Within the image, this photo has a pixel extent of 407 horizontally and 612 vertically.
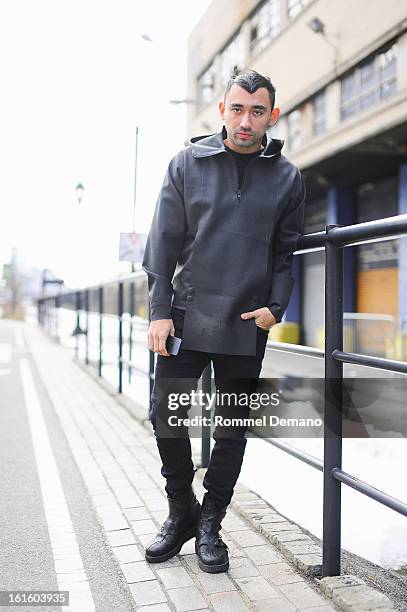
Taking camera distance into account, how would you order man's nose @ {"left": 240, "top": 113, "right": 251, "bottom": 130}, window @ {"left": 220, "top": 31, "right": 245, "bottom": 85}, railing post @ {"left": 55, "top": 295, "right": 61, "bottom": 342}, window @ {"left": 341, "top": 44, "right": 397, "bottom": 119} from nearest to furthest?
1. man's nose @ {"left": 240, "top": 113, "right": 251, "bottom": 130}
2. window @ {"left": 341, "top": 44, "right": 397, "bottom": 119}
3. railing post @ {"left": 55, "top": 295, "right": 61, "bottom": 342}
4. window @ {"left": 220, "top": 31, "right": 245, "bottom": 85}

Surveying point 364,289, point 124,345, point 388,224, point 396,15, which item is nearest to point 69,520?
point 388,224

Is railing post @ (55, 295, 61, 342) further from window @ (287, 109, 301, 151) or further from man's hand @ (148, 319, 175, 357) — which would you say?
man's hand @ (148, 319, 175, 357)

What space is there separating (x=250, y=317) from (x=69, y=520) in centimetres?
171

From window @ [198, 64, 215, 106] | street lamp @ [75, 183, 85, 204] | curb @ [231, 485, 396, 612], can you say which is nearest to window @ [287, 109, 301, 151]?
street lamp @ [75, 183, 85, 204]

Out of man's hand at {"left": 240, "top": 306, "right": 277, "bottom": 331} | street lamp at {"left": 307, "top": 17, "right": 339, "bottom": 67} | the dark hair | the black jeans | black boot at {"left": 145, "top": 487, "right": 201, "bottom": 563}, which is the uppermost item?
street lamp at {"left": 307, "top": 17, "right": 339, "bottom": 67}

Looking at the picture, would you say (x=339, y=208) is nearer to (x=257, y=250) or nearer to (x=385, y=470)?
(x=385, y=470)

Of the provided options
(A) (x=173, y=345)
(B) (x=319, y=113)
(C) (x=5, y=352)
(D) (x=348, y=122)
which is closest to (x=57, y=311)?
(C) (x=5, y=352)

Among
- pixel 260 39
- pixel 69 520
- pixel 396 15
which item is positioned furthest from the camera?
pixel 260 39

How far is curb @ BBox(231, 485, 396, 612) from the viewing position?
8.34ft

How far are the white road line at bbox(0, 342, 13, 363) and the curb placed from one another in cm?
1060

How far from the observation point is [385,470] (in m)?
4.28

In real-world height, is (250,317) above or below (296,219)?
below

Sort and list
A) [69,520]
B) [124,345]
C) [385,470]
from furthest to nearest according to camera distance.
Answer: [124,345] < [385,470] < [69,520]

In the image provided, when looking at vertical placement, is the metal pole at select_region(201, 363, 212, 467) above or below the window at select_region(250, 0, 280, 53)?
below
